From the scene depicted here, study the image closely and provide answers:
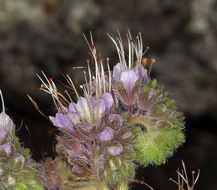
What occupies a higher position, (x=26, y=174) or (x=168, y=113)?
(x=168, y=113)

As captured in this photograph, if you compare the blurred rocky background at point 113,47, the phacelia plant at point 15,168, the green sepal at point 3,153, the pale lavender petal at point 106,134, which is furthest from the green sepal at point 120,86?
the blurred rocky background at point 113,47

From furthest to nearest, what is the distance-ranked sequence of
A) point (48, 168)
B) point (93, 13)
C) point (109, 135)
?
point (93, 13) → point (48, 168) → point (109, 135)

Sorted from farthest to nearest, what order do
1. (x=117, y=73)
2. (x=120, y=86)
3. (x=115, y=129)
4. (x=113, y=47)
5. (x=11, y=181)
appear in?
(x=113, y=47) < (x=117, y=73) < (x=120, y=86) < (x=115, y=129) < (x=11, y=181)

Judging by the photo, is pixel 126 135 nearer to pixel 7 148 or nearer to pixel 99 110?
pixel 99 110

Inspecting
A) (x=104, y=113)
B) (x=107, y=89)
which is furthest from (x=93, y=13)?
(x=104, y=113)

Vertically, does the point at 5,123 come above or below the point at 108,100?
below

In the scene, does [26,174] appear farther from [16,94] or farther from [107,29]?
[16,94]

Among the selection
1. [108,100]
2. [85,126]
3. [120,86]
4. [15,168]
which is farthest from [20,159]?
[120,86]
